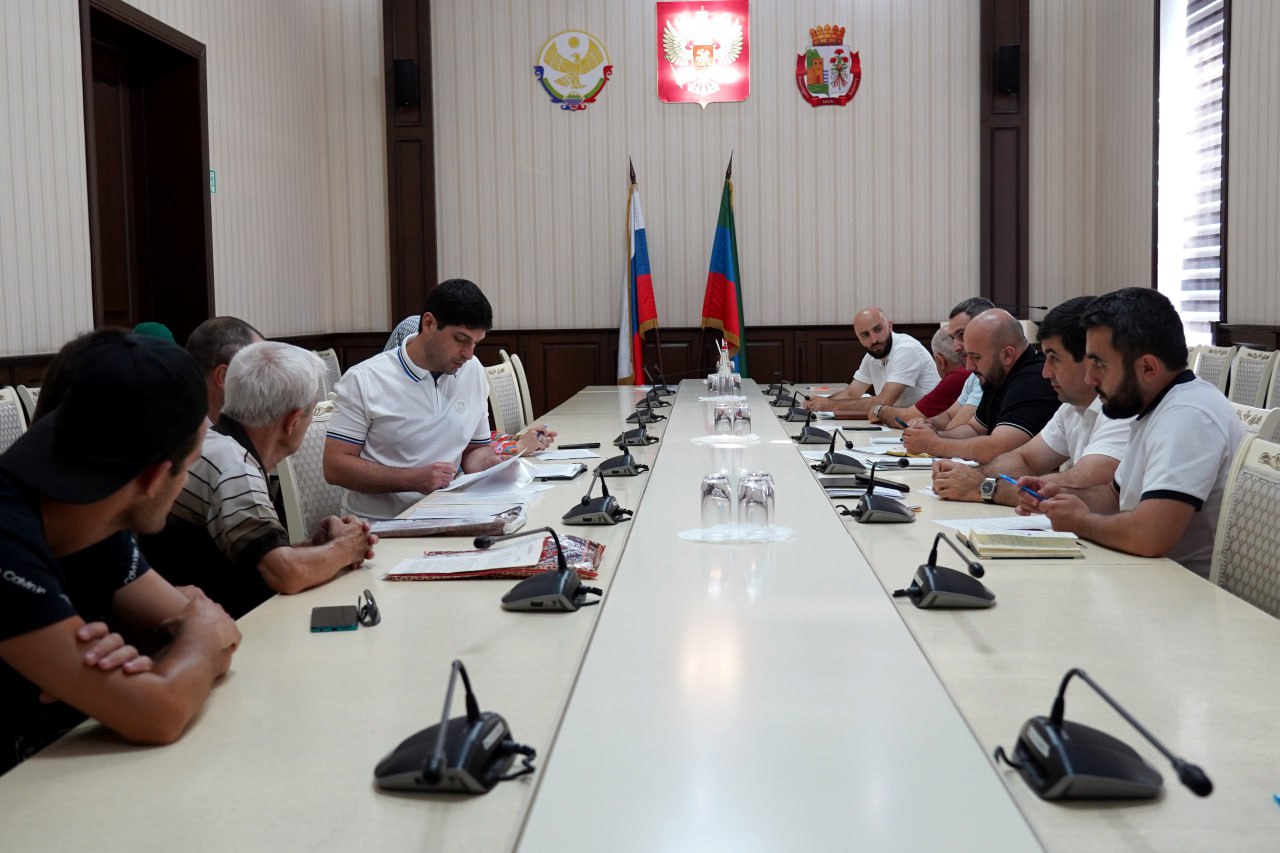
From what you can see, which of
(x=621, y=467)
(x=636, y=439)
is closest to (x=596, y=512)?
(x=621, y=467)

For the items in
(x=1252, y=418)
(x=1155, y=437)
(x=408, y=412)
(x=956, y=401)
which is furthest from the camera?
(x=956, y=401)

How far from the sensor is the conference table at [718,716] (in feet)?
3.85

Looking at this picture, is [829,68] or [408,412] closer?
[408,412]

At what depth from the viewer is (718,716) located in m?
1.46

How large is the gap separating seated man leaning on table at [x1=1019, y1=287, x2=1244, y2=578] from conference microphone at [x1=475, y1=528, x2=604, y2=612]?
1136 millimetres

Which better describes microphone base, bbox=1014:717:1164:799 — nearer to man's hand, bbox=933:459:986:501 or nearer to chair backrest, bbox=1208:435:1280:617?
chair backrest, bbox=1208:435:1280:617

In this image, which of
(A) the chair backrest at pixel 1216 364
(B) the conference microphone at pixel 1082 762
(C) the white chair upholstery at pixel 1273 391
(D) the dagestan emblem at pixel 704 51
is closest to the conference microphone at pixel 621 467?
(B) the conference microphone at pixel 1082 762

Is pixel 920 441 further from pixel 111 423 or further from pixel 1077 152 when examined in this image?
pixel 1077 152

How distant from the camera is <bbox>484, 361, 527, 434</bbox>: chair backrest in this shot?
18.7 ft

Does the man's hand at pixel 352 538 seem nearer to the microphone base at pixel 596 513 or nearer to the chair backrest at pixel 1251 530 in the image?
the microphone base at pixel 596 513

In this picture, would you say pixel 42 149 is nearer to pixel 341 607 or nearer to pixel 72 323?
pixel 72 323

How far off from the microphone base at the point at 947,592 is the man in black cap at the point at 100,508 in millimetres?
Result: 1123

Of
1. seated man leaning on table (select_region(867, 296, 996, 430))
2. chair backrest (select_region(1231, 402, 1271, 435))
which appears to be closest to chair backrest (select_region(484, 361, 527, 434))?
seated man leaning on table (select_region(867, 296, 996, 430))

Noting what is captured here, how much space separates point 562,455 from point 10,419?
→ 2013mm
